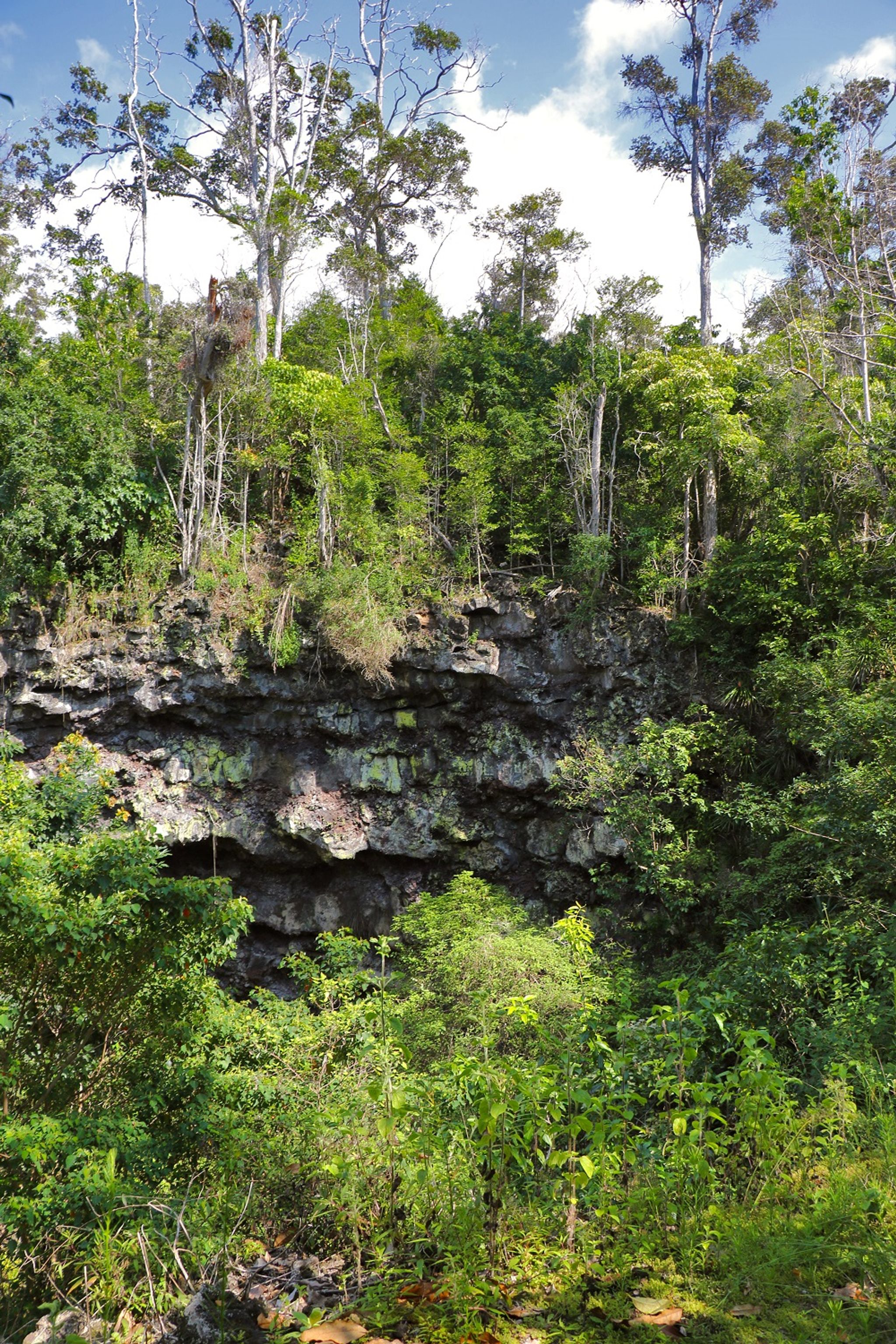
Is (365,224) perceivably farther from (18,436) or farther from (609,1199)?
(609,1199)

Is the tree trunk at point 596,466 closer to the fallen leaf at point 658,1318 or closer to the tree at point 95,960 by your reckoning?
the tree at point 95,960

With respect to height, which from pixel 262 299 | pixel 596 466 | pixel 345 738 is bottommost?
pixel 345 738

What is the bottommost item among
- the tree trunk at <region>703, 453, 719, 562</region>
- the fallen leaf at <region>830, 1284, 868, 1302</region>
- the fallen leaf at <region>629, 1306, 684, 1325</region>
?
the fallen leaf at <region>629, 1306, 684, 1325</region>

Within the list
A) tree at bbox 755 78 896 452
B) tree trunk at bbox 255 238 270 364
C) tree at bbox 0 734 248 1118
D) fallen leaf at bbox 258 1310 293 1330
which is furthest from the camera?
tree trunk at bbox 255 238 270 364

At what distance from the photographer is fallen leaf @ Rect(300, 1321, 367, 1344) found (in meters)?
1.75

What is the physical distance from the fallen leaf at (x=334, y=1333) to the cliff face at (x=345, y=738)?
→ 8341 mm

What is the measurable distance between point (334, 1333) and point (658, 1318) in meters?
0.77

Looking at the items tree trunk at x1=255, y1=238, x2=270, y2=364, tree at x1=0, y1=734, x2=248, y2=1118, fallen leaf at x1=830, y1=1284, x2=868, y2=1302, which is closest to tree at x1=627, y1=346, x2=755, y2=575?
tree trunk at x1=255, y1=238, x2=270, y2=364

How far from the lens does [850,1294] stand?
1.81 meters

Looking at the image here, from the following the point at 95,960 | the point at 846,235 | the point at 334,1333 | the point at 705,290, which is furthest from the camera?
the point at 705,290

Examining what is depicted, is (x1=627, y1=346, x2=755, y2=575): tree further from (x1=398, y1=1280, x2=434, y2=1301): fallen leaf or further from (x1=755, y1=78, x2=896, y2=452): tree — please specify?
(x1=398, y1=1280, x2=434, y2=1301): fallen leaf

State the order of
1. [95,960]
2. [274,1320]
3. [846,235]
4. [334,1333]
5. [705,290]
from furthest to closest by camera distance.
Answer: [705,290] → [846,235] → [95,960] → [274,1320] → [334,1333]

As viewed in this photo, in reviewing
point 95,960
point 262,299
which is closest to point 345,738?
point 95,960

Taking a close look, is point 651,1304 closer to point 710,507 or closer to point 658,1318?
point 658,1318
